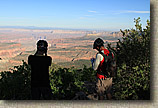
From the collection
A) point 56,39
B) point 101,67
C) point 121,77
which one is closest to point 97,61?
point 101,67

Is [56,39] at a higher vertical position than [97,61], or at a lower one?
higher

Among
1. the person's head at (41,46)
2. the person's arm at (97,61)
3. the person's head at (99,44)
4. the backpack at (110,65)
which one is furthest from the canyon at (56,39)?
the backpack at (110,65)

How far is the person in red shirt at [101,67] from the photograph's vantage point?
357 centimetres

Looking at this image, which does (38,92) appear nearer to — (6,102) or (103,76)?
(6,102)

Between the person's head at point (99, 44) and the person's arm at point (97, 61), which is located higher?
the person's head at point (99, 44)

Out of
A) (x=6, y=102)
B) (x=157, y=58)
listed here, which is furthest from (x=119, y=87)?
(x=6, y=102)

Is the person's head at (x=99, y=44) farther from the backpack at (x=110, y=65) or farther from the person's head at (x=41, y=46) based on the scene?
the person's head at (x=41, y=46)

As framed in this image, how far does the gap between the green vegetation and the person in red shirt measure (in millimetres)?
799

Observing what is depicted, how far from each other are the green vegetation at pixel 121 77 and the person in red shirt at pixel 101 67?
0.80 meters

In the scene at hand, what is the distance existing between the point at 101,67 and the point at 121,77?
162 centimetres

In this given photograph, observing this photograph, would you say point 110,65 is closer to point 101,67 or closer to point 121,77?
point 101,67

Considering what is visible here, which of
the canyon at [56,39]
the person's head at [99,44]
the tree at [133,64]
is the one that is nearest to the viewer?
the person's head at [99,44]

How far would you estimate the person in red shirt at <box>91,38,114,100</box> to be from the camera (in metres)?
3.57

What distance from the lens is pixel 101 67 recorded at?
3664 mm
